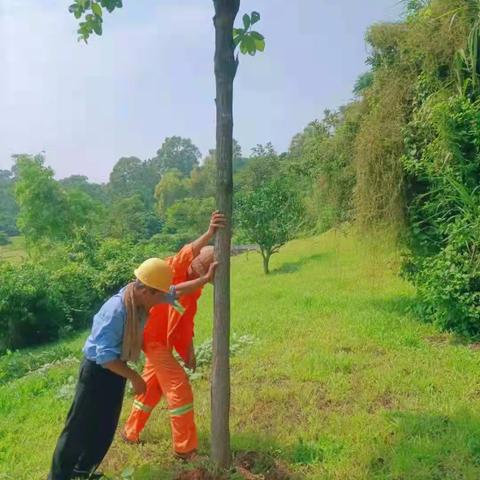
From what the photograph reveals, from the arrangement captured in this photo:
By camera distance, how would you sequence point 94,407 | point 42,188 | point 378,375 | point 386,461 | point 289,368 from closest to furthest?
point 94,407, point 386,461, point 378,375, point 289,368, point 42,188

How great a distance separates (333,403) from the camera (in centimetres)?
481

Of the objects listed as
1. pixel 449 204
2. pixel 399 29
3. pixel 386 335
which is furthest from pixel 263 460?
pixel 399 29

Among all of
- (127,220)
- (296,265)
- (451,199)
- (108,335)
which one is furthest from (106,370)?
(127,220)

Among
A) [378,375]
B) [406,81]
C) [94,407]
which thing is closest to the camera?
[94,407]

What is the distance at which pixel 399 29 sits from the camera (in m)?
7.32

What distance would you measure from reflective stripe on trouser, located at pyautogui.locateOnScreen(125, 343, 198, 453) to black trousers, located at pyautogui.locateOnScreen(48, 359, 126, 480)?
421mm

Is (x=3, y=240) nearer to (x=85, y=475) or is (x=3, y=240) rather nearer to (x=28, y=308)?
(x=28, y=308)

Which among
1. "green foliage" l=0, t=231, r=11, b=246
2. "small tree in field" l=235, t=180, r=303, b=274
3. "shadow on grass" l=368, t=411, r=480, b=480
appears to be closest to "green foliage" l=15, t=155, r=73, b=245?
"small tree in field" l=235, t=180, r=303, b=274

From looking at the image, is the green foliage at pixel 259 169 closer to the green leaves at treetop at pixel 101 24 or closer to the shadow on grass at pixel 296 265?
the shadow on grass at pixel 296 265

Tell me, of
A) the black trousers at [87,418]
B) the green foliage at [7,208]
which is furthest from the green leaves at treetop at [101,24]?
the green foliage at [7,208]

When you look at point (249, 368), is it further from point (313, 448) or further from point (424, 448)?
point (424, 448)

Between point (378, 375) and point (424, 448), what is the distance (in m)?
1.49

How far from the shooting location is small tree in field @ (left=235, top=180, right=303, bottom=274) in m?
17.0

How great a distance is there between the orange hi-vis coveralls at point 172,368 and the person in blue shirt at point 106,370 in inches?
16.5
